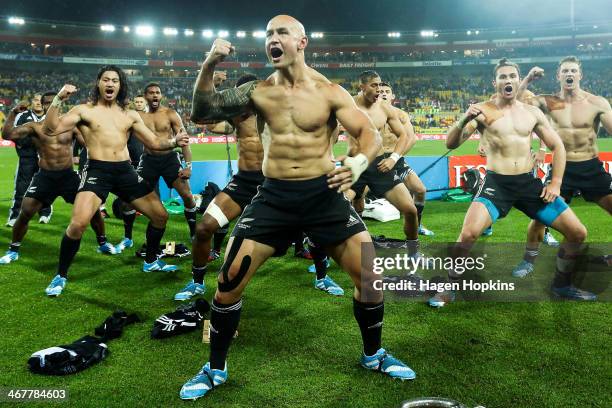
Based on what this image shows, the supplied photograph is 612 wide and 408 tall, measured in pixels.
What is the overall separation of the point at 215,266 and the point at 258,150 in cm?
206

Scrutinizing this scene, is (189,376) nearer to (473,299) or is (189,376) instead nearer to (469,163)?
(473,299)

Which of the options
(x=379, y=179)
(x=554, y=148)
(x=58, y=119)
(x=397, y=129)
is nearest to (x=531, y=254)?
(x=554, y=148)

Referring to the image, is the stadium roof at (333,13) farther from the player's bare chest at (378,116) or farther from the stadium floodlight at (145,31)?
the player's bare chest at (378,116)

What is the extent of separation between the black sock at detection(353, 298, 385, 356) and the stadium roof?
2044 inches

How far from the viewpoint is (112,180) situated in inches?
238

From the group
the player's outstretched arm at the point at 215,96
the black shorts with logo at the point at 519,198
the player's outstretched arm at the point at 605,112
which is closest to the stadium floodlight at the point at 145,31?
the player's outstretched arm at the point at 605,112

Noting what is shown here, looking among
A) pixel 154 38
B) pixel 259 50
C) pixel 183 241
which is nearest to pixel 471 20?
pixel 259 50

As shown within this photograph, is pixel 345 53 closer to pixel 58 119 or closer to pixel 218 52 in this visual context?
pixel 58 119

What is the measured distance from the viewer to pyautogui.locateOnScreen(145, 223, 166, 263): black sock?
21.2 feet

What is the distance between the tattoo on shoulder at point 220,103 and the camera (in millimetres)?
3244

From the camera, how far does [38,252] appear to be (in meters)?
7.73

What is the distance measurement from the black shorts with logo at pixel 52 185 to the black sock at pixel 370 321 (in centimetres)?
516

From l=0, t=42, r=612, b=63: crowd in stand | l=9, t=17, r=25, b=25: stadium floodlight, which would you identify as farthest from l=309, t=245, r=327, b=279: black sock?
l=9, t=17, r=25, b=25: stadium floodlight

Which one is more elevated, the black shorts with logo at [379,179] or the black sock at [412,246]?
the black shorts with logo at [379,179]
